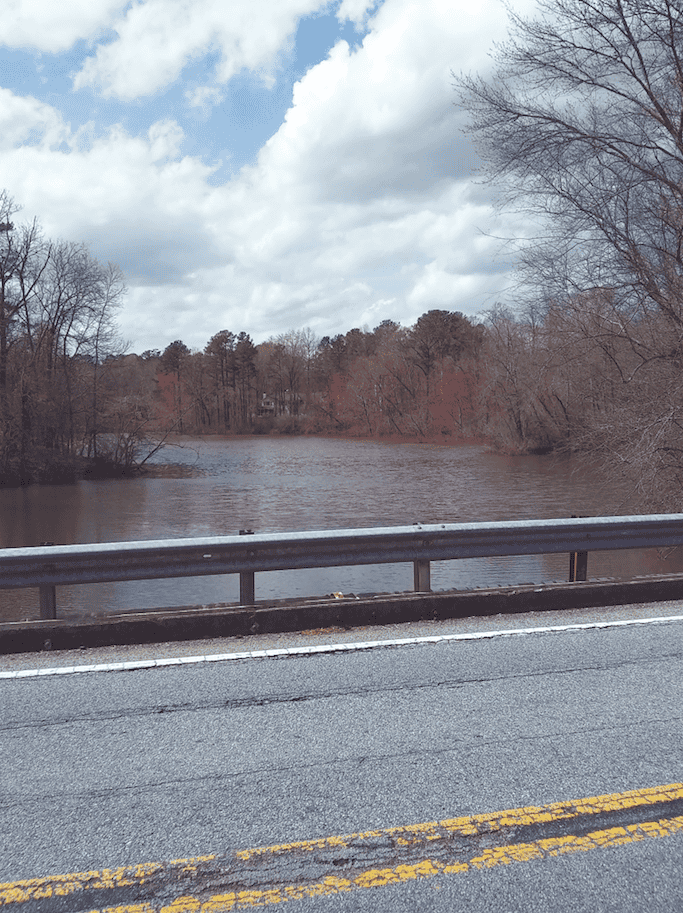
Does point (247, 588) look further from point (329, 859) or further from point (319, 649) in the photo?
point (329, 859)

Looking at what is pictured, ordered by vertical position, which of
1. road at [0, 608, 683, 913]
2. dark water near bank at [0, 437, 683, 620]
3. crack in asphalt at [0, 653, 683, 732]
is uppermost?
road at [0, 608, 683, 913]

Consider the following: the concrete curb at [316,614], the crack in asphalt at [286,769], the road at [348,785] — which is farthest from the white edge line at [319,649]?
the crack in asphalt at [286,769]

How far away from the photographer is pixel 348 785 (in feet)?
10.8

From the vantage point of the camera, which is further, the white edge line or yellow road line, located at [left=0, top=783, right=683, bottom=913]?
the white edge line

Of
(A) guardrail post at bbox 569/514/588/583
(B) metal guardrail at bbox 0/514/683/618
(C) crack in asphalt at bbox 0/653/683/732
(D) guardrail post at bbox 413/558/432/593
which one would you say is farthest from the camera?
(A) guardrail post at bbox 569/514/588/583

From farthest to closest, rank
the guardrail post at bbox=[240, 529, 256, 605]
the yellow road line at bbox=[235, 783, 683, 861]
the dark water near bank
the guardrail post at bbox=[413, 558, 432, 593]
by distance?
the dark water near bank, the guardrail post at bbox=[413, 558, 432, 593], the guardrail post at bbox=[240, 529, 256, 605], the yellow road line at bbox=[235, 783, 683, 861]

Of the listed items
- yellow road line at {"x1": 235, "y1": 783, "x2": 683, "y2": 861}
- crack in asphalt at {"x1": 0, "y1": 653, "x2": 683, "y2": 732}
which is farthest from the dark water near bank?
yellow road line at {"x1": 235, "y1": 783, "x2": 683, "y2": 861}

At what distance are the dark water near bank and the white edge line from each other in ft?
5.05

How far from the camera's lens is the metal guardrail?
18.9ft

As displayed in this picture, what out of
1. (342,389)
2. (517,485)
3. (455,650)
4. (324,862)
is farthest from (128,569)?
(342,389)

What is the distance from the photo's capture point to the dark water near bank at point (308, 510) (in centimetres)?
1183

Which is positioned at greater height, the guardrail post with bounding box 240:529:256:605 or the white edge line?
the guardrail post with bounding box 240:529:256:605

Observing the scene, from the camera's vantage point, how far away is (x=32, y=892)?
2.60 metres

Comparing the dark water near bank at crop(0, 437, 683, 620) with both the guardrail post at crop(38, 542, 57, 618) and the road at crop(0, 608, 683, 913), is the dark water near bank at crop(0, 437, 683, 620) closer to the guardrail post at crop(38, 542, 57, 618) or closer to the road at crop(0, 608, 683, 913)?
the guardrail post at crop(38, 542, 57, 618)
